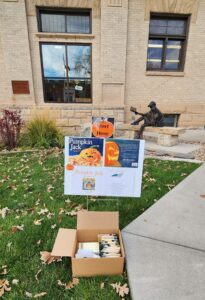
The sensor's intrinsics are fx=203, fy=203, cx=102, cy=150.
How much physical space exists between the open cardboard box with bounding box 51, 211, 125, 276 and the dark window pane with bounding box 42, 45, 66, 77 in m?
7.54

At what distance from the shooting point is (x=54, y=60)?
27.2 feet

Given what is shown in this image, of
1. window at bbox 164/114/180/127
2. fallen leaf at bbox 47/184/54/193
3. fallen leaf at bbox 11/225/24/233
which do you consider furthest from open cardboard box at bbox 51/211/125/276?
window at bbox 164/114/180/127

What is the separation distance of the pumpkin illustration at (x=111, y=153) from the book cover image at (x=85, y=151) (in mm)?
66

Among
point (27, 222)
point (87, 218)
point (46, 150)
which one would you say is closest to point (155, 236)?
point (87, 218)

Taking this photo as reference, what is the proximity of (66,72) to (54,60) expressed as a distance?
0.64 meters

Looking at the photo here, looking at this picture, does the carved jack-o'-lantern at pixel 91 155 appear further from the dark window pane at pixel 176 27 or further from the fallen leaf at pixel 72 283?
the dark window pane at pixel 176 27

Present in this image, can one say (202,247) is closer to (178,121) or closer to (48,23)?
(178,121)

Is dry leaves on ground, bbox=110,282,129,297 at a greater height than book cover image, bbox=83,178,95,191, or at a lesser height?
lesser

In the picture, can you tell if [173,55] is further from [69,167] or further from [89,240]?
[89,240]

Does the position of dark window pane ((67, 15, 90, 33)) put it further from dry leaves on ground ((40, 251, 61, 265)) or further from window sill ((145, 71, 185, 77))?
dry leaves on ground ((40, 251, 61, 265))

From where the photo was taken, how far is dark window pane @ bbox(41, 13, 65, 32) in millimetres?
7844

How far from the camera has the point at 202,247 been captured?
7.07 ft

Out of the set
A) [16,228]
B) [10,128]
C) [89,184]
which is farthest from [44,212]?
[10,128]

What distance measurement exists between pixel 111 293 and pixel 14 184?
9.15 feet
